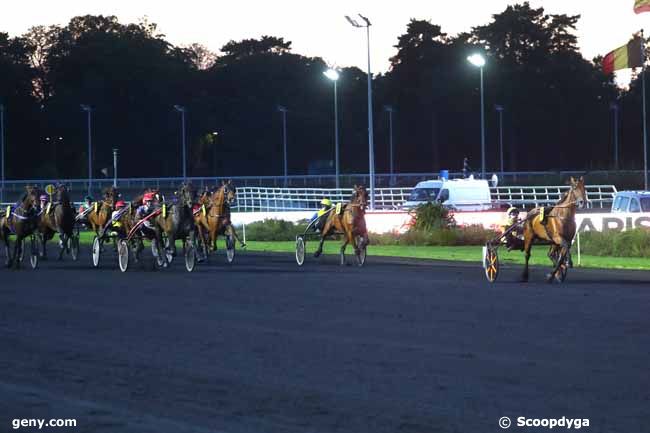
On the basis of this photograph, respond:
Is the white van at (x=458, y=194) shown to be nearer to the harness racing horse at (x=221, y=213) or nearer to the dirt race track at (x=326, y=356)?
the harness racing horse at (x=221, y=213)

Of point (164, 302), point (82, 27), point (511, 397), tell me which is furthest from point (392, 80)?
point (511, 397)

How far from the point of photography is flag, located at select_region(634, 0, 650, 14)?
33.8 meters

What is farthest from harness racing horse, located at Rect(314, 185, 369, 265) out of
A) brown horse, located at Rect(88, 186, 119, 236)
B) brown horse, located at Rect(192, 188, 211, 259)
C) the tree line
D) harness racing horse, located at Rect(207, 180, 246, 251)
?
the tree line

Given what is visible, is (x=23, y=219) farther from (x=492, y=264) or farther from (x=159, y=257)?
(x=492, y=264)

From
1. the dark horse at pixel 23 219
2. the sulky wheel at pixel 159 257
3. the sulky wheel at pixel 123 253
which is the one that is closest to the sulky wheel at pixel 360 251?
the sulky wheel at pixel 159 257

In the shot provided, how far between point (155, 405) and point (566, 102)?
301ft

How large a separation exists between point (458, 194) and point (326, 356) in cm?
3139

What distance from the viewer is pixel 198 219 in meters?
28.8

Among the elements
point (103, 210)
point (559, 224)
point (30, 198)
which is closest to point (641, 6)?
point (103, 210)

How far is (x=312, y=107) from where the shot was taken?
110 meters

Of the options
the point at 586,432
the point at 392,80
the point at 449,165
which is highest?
the point at 392,80

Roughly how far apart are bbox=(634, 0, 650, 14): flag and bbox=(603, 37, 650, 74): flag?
391cm

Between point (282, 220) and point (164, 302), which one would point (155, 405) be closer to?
point (164, 302)

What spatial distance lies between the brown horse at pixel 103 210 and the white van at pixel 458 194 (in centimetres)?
1451
